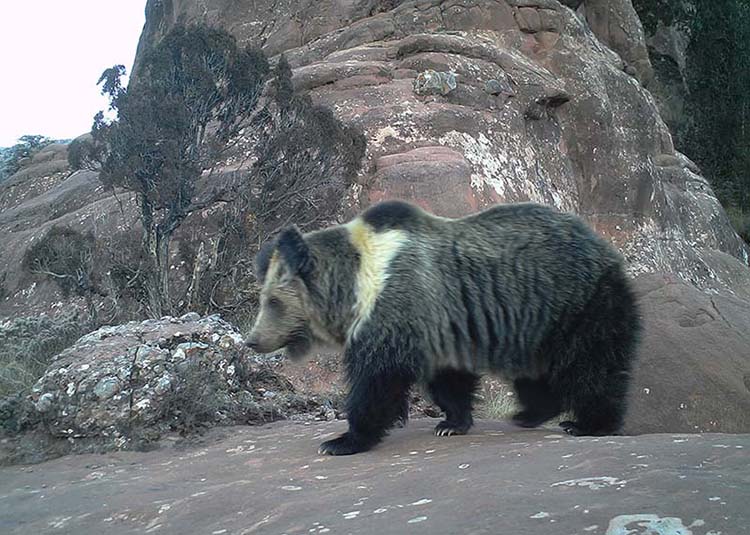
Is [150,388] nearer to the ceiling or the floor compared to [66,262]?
nearer to the floor

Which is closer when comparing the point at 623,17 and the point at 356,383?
the point at 356,383

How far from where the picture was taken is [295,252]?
5.39 m

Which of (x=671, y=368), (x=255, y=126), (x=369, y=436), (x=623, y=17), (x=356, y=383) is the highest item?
(x=623, y=17)

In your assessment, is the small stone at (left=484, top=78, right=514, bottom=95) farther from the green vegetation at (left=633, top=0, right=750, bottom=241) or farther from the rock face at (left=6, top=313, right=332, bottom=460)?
the green vegetation at (left=633, top=0, right=750, bottom=241)

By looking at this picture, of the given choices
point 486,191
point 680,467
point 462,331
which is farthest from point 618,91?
point 680,467

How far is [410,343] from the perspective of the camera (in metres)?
5.14

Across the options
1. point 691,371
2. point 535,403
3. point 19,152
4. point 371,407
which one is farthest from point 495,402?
point 19,152

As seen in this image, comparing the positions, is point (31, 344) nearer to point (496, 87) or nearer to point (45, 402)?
point (45, 402)

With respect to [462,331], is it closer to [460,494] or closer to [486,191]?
[460,494]

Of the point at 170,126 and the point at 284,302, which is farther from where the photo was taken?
the point at 170,126

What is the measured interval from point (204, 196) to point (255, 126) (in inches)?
54.8

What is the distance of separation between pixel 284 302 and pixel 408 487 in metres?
1.88

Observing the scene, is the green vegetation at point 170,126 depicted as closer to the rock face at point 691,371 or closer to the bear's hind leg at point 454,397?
the bear's hind leg at point 454,397

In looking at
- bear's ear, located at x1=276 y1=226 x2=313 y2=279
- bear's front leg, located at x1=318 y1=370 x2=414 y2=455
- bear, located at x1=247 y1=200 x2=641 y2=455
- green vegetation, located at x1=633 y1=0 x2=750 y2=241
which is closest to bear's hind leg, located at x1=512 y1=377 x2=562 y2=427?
bear, located at x1=247 y1=200 x2=641 y2=455
